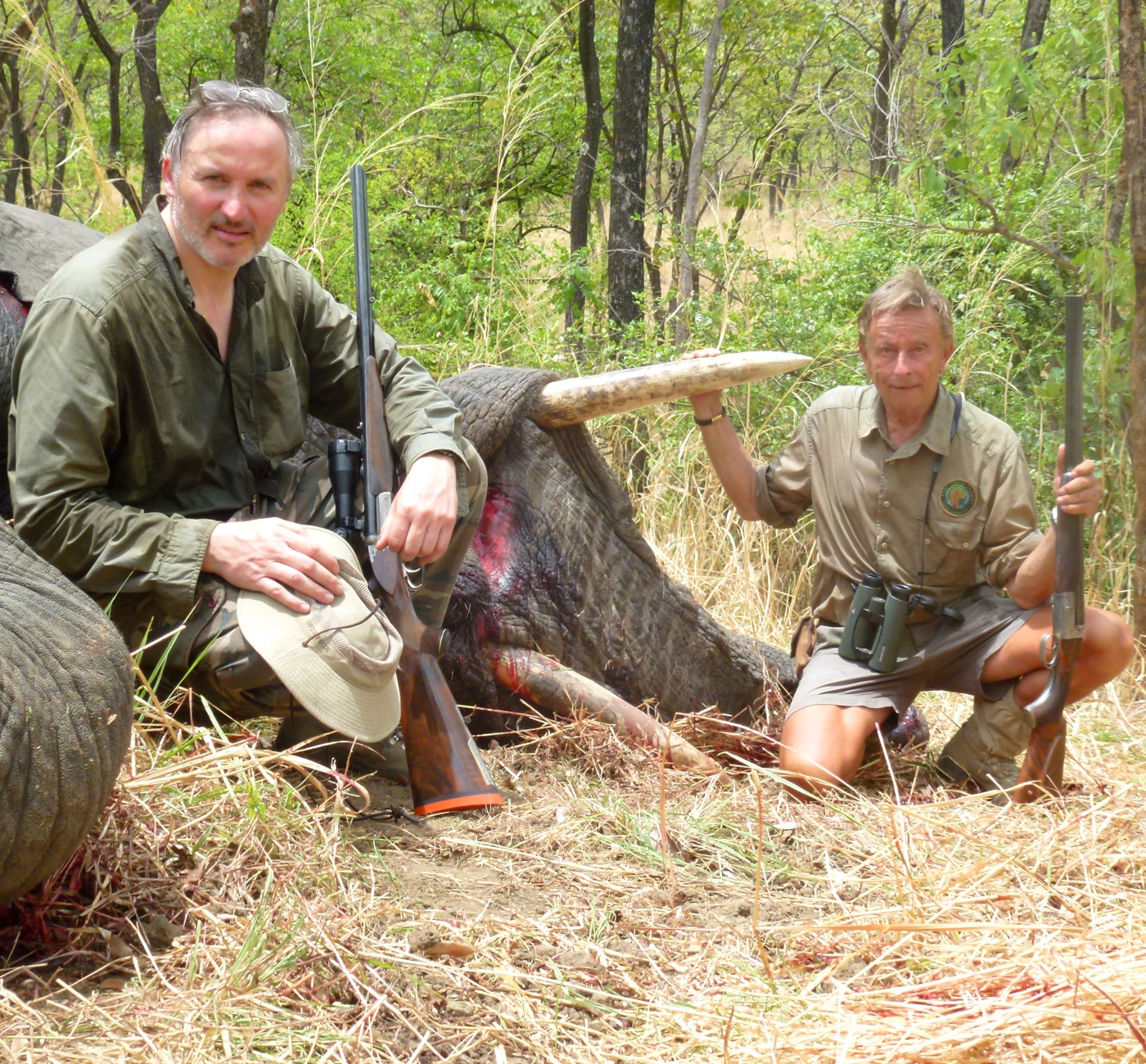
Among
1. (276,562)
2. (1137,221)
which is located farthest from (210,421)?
(1137,221)

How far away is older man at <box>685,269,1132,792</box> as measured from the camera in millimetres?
3902

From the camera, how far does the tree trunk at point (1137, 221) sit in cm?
417

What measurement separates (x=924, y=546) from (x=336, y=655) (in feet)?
6.90

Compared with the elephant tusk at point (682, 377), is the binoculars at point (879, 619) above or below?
below

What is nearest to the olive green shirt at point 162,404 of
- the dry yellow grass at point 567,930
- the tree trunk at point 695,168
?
the dry yellow grass at point 567,930

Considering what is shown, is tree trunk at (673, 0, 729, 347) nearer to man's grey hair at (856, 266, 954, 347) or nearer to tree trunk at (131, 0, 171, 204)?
man's grey hair at (856, 266, 954, 347)

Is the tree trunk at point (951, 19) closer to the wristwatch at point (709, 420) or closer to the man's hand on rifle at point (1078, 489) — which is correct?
the wristwatch at point (709, 420)

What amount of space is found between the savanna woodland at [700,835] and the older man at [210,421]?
11.6 inches

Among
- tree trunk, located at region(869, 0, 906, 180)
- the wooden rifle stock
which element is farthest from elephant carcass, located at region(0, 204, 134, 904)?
tree trunk, located at region(869, 0, 906, 180)

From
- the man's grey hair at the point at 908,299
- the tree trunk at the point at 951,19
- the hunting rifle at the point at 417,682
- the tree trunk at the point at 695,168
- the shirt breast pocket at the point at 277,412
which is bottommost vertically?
the hunting rifle at the point at 417,682

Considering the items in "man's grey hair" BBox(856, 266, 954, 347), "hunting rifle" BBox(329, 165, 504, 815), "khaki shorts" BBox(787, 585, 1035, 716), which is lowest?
"khaki shorts" BBox(787, 585, 1035, 716)

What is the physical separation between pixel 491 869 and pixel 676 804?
0.69 m

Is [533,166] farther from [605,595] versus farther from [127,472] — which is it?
[127,472]

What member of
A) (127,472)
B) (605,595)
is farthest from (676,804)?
(127,472)
